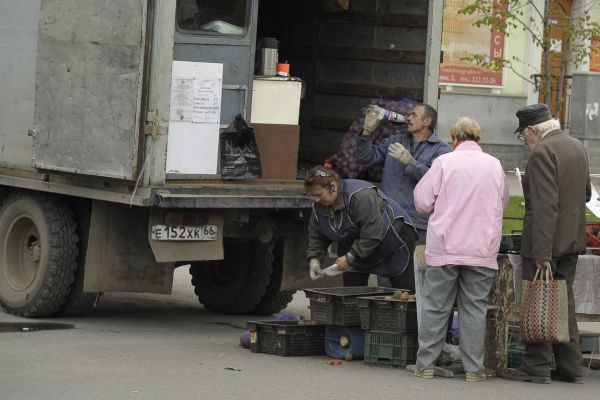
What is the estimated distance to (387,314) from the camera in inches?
360

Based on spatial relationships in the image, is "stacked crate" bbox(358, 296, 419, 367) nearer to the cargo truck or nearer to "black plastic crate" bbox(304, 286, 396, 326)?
"black plastic crate" bbox(304, 286, 396, 326)

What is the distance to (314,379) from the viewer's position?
8578 millimetres

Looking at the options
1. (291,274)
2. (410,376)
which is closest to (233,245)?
(291,274)

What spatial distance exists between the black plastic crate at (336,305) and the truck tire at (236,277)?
92.6 inches

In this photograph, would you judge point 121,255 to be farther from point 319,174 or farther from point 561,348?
point 561,348

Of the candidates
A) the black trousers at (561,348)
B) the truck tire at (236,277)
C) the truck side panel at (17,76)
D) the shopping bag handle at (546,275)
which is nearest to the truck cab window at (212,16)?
the truck side panel at (17,76)

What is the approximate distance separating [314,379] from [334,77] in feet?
15.4

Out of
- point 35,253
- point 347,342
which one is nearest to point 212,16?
point 35,253

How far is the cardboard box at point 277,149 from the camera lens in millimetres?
10898

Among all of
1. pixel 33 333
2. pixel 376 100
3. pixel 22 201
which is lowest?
pixel 33 333

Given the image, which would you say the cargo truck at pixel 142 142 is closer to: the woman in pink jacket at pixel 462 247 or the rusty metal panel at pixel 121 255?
the rusty metal panel at pixel 121 255

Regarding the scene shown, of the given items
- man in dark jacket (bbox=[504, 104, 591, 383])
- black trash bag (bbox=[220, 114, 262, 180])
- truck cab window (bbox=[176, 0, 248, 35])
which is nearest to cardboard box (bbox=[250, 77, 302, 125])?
black trash bag (bbox=[220, 114, 262, 180])

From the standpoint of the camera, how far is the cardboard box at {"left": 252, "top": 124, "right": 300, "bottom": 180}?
10898mm

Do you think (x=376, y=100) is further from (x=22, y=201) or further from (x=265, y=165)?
(x=22, y=201)
